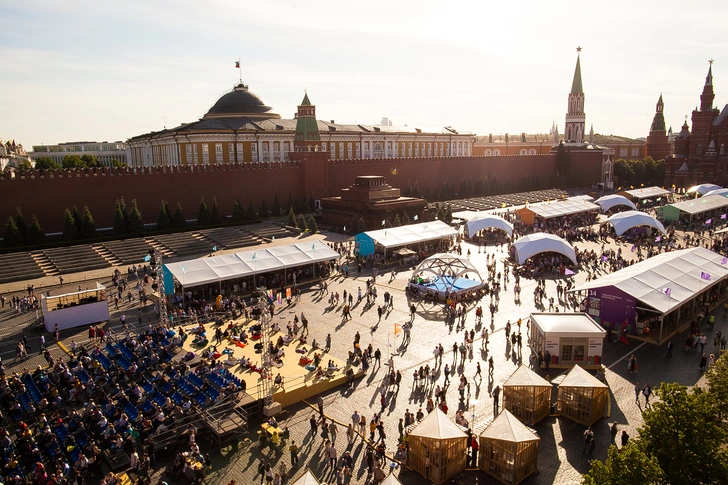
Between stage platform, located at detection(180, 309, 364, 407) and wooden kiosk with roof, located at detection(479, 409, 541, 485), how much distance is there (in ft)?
17.8

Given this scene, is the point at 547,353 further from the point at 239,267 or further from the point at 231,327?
the point at 239,267

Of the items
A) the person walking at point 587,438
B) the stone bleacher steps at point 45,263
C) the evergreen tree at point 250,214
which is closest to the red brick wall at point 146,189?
the evergreen tree at point 250,214

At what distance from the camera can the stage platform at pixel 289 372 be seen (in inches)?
588

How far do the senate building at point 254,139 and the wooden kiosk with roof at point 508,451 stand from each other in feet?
135

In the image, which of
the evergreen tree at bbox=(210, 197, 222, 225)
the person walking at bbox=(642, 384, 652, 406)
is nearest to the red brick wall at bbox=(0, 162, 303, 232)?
the evergreen tree at bbox=(210, 197, 222, 225)

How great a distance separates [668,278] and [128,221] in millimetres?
32658

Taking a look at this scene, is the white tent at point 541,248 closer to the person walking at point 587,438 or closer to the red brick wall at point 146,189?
the person walking at point 587,438

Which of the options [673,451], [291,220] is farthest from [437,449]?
[291,220]

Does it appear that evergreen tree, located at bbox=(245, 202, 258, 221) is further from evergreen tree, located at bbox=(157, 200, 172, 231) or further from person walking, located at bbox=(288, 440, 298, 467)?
person walking, located at bbox=(288, 440, 298, 467)

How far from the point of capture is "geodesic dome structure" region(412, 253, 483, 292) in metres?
24.8

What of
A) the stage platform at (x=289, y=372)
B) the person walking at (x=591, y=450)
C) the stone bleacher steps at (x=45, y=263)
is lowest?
the person walking at (x=591, y=450)

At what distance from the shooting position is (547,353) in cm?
1673

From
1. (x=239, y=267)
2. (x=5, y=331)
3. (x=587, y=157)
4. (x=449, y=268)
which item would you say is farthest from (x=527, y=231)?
(x=587, y=157)

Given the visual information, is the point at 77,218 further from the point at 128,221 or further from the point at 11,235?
the point at 11,235
